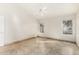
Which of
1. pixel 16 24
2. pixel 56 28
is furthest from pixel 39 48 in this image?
pixel 16 24

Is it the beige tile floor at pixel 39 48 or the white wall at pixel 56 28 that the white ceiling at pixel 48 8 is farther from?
the beige tile floor at pixel 39 48

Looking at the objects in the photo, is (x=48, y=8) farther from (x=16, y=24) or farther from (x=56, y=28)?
(x=16, y=24)

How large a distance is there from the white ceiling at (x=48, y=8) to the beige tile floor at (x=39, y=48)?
0.36 meters

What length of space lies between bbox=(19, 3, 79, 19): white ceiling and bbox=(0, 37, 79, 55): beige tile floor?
0.36m

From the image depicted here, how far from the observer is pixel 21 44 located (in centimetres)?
161

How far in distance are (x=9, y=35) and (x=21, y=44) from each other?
0.21 meters

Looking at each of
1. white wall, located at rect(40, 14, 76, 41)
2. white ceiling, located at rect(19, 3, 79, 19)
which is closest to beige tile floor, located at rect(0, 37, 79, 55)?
white wall, located at rect(40, 14, 76, 41)

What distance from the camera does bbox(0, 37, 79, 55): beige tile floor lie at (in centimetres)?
160

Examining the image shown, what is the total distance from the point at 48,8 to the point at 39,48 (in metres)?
0.60

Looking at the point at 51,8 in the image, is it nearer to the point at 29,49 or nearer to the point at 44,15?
the point at 44,15

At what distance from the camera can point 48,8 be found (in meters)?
1.61

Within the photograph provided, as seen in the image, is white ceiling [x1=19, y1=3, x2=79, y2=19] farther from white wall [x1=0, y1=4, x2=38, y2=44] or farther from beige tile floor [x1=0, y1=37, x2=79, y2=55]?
beige tile floor [x1=0, y1=37, x2=79, y2=55]

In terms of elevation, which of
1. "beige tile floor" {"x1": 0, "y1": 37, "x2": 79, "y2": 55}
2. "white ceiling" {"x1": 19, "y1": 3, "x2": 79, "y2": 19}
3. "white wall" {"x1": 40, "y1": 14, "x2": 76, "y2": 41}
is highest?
"white ceiling" {"x1": 19, "y1": 3, "x2": 79, "y2": 19}

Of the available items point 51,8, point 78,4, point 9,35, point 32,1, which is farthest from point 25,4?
point 78,4
